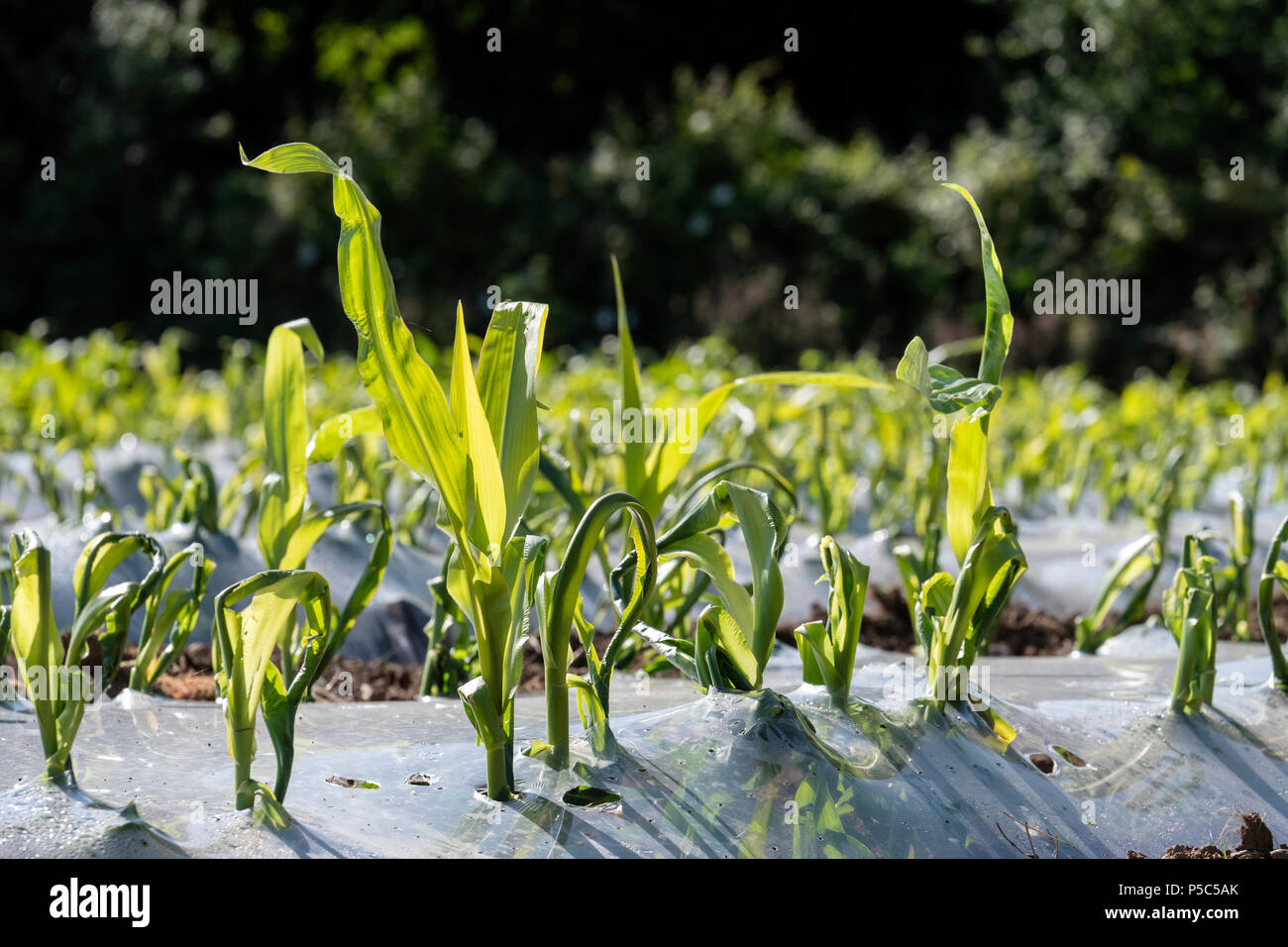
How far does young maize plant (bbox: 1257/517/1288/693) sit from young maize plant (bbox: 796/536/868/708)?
0.55m

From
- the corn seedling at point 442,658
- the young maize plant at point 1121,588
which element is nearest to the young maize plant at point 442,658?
the corn seedling at point 442,658

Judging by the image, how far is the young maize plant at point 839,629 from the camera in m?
1.46

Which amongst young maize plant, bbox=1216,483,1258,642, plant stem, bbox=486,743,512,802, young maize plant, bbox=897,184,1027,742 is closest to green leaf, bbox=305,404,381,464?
plant stem, bbox=486,743,512,802

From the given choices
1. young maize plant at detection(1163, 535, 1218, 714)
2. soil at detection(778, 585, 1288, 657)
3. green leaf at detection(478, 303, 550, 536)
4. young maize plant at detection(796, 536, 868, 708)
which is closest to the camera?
green leaf at detection(478, 303, 550, 536)

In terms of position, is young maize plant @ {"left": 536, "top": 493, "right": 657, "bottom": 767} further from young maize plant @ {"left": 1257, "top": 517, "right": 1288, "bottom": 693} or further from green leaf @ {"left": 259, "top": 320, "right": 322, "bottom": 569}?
young maize plant @ {"left": 1257, "top": 517, "right": 1288, "bottom": 693}

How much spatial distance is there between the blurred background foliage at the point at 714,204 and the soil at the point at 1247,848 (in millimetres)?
9079

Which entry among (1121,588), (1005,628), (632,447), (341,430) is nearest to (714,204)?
(1005,628)

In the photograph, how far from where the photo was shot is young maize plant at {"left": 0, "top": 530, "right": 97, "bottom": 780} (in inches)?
49.1

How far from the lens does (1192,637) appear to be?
62.4 inches

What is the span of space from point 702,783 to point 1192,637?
70cm

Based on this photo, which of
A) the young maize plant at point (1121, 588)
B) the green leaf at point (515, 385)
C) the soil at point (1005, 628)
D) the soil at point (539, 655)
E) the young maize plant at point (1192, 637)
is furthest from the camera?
the soil at point (1005, 628)

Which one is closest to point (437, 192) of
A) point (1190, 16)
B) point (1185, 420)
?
point (1190, 16)

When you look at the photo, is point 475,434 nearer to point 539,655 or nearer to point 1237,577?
point 539,655

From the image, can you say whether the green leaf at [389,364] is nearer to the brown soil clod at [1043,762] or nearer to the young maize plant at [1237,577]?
the brown soil clod at [1043,762]
